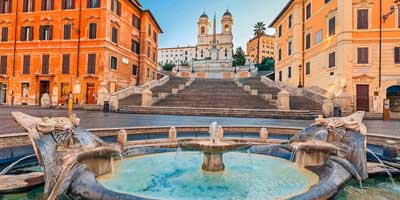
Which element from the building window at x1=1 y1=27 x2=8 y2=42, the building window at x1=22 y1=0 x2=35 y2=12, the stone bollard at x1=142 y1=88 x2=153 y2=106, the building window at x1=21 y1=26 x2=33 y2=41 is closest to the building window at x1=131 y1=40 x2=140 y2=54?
the building window at x1=21 y1=26 x2=33 y2=41

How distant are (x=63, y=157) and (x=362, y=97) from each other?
1080 inches

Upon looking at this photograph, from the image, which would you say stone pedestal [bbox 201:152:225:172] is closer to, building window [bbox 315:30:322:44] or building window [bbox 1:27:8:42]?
building window [bbox 315:30:322:44]

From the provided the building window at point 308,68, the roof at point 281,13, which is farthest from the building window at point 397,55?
the roof at point 281,13

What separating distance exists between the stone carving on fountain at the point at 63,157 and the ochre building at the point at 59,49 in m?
27.6

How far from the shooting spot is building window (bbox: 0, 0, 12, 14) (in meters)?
34.1

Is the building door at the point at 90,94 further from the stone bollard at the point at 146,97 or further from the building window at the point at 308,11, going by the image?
the building window at the point at 308,11

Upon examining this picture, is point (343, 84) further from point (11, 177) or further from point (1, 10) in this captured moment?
point (1, 10)

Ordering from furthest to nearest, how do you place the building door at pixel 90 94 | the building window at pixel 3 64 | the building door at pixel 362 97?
the building window at pixel 3 64 < the building door at pixel 90 94 < the building door at pixel 362 97

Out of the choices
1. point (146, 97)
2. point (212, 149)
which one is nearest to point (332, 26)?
point (146, 97)

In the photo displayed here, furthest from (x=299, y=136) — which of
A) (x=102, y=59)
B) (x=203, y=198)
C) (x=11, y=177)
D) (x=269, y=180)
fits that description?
(x=102, y=59)

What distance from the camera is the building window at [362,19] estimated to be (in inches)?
986

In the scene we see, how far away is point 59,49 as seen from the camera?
1280 inches

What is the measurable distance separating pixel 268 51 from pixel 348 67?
341 feet

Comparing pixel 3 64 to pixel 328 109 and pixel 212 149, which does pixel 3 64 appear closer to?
pixel 212 149
